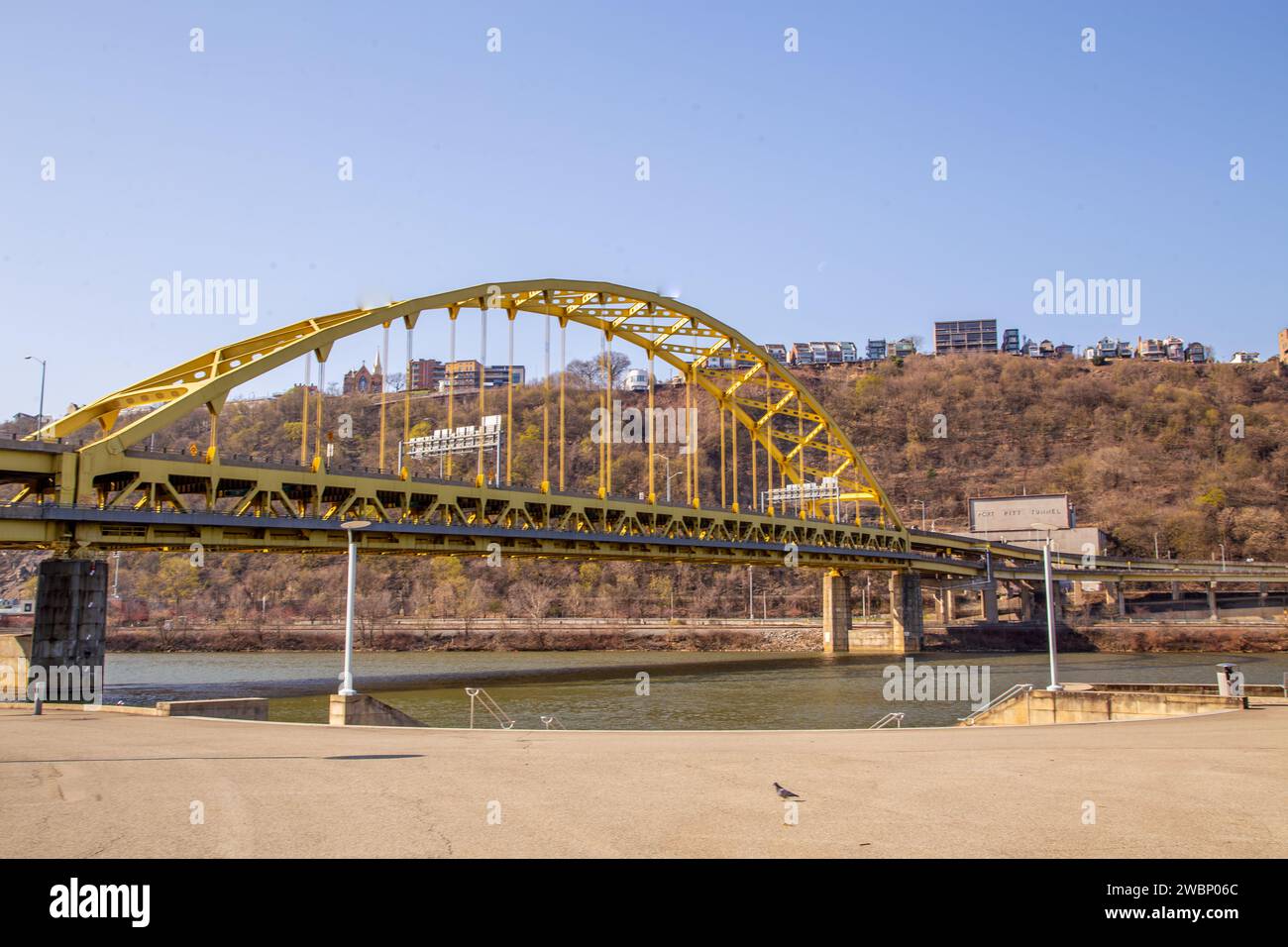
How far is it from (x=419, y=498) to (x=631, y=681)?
14310 millimetres

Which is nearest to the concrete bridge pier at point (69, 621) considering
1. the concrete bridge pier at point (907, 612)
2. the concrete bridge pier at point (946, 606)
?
the concrete bridge pier at point (907, 612)

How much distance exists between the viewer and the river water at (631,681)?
3375 cm

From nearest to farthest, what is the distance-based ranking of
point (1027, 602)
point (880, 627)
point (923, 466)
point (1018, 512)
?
point (880, 627) < point (1027, 602) < point (1018, 512) < point (923, 466)

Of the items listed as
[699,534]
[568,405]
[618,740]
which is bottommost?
[618,740]

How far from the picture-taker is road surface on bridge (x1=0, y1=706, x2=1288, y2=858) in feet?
26.0

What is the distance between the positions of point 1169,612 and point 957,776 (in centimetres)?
9488

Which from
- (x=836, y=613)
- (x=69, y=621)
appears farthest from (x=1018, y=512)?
(x=69, y=621)

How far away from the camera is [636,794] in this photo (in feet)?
34.3

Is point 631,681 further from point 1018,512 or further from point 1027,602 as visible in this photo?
point 1018,512

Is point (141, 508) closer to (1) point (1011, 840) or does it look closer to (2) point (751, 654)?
(1) point (1011, 840)

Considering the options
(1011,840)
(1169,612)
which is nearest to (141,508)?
(1011,840)

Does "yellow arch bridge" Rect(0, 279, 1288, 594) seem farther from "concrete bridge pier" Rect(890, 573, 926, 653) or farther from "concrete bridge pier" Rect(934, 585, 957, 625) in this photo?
"concrete bridge pier" Rect(934, 585, 957, 625)

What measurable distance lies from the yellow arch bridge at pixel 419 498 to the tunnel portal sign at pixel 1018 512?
18176mm

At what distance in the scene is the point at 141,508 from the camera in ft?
118
